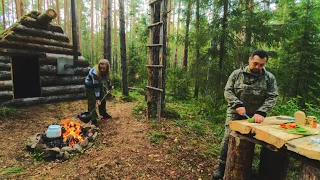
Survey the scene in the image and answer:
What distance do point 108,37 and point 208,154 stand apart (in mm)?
12219

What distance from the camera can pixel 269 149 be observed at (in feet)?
10.0

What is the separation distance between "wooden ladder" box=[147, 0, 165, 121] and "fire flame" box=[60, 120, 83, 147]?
7.61ft

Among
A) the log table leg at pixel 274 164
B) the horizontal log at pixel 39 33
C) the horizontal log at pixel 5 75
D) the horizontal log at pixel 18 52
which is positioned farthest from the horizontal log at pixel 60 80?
the log table leg at pixel 274 164

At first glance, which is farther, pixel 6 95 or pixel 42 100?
pixel 42 100

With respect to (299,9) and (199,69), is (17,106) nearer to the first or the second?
(199,69)

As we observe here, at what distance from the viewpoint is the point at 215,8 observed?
7180 millimetres

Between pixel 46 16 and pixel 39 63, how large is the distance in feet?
7.18

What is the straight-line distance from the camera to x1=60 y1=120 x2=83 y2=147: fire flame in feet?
17.3

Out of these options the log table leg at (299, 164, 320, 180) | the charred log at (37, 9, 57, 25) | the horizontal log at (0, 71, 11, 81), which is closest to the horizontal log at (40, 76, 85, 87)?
the horizontal log at (0, 71, 11, 81)

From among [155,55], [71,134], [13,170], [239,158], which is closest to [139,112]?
[155,55]

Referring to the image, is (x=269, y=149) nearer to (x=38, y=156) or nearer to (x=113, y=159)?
(x=113, y=159)

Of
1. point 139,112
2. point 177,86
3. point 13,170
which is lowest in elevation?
point 13,170

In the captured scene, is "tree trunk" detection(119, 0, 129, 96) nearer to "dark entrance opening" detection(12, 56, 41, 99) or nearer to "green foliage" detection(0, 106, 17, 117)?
"dark entrance opening" detection(12, 56, 41, 99)

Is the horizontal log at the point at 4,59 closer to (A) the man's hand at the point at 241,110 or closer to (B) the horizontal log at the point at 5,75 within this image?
(B) the horizontal log at the point at 5,75
